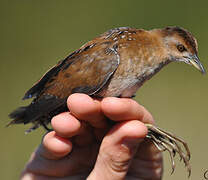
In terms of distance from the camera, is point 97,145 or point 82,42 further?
point 82,42

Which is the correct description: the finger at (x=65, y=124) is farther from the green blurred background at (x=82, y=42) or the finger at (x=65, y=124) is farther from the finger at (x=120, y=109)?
the green blurred background at (x=82, y=42)

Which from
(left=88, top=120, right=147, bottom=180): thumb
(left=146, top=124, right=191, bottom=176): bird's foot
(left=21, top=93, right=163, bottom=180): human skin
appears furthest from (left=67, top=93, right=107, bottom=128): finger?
(left=146, top=124, right=191, bottom=176): bird's foot

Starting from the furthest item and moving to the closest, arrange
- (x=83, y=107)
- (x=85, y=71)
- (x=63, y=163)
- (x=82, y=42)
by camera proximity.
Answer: (x=82, y=42), (x=63, y=163), (x=85, y=71), (x=83, y=107)

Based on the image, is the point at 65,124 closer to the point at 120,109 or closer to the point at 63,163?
the point at 120,109

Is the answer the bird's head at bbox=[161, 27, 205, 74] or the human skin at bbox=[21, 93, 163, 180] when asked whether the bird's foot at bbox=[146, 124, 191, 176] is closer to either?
the human skin at bbox=[21, 93, 163, 180]

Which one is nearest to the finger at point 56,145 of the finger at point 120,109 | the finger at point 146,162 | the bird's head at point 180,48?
the finger at point 120,109

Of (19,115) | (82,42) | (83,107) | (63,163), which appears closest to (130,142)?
(83,107)
